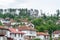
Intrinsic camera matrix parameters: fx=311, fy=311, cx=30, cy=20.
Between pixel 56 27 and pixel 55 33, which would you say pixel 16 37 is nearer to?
pixel 55 33

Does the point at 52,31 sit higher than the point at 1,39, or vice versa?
the point at 1,39

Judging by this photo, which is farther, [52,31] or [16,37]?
[52,31]

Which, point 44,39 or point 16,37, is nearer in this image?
A: point 16,37

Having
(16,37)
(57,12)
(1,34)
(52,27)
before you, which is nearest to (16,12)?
(57,12)

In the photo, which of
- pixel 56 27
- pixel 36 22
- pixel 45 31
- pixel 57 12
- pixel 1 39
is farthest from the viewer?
pixel 57 12

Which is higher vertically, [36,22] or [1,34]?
[1,34]

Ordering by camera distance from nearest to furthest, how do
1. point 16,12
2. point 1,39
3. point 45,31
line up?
point 1,39 → point 45,31 → point 16,12

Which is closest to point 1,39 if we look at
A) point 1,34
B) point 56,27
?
point 1,34

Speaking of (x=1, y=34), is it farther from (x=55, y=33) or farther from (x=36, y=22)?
(x=36, y=22)

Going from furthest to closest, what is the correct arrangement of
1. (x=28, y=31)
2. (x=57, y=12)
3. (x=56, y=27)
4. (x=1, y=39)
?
1. (x=57, y=12)
2. (x=56, y=27)
3. (x=28, y=31)
4. (x=1, y=39)
